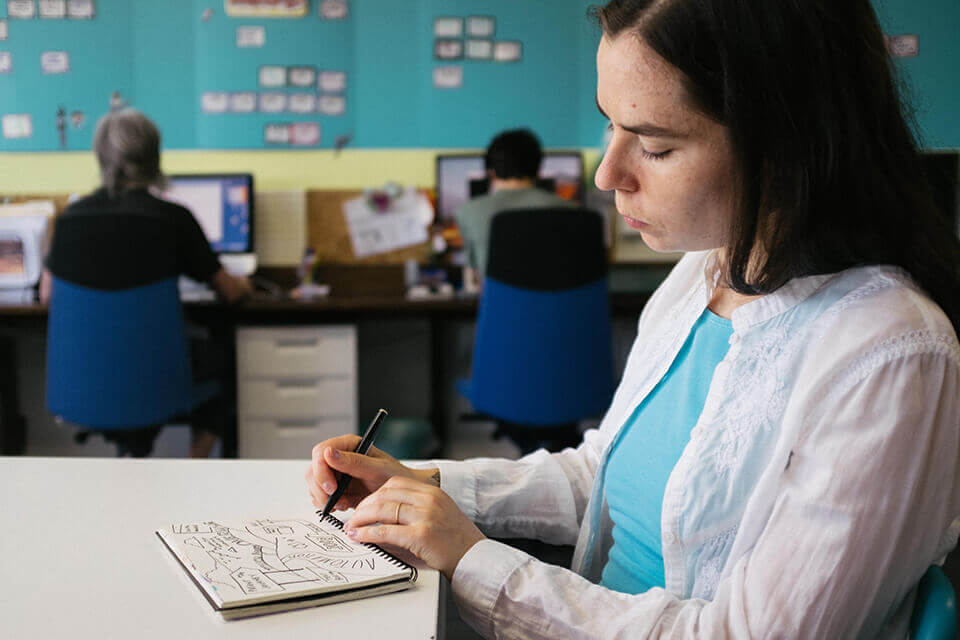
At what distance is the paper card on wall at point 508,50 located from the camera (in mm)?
3523

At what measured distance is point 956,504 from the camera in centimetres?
64

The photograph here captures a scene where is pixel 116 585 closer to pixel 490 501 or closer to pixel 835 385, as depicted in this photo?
pixel 490 501

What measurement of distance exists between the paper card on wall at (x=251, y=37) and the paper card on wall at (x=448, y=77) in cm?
Answer: 72

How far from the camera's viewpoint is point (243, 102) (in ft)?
11.4

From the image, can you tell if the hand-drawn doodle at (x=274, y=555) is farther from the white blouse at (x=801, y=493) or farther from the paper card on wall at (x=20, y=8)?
the paper card on wall at (x=20, y=8)

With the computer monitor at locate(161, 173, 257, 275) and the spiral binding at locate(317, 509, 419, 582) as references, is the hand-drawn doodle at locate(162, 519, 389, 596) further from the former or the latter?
the computer monitor at locate(161, 173, 257, 275)

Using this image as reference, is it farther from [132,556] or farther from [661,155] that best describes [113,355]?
[661,155]

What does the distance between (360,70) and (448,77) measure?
372 mm

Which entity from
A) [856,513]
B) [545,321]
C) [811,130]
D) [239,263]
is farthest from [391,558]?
[239,263]

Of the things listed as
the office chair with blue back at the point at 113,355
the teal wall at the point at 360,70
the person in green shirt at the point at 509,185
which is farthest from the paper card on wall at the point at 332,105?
the office chair with blue back at the point at 113,355

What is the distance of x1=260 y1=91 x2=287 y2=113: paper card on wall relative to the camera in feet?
11.5

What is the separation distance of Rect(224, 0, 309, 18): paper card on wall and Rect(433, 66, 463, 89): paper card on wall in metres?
0.61

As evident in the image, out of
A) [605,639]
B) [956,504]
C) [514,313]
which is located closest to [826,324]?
[956,504]

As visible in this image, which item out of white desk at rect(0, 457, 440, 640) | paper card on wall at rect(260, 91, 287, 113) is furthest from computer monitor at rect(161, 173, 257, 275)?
white desk at rect(0, 457, 440, 640)
